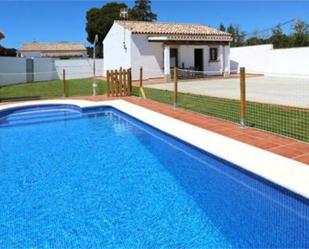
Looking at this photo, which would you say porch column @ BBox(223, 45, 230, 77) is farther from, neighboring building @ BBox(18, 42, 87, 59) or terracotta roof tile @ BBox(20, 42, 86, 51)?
Result: terracotta roof tile @ BBox(20, 42, 86, 51)

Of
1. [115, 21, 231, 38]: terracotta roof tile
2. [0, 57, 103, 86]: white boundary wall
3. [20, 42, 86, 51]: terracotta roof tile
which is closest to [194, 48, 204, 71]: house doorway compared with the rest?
[115, 21, 231, 38]: terracotta roof tile

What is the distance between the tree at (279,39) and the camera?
3538 centimetres

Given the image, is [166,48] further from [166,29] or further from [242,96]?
[242,96]

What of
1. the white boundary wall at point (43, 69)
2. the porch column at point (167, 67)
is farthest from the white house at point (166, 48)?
the white boundary wall at point (43, 69)

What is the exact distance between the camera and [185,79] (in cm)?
2628

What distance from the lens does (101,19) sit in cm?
5466

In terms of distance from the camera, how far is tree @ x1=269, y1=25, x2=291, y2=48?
35375 mm

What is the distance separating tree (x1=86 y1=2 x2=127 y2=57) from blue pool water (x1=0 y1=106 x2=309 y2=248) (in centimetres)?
4891

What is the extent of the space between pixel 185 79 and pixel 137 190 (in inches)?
849

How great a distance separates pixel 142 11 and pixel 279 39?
30.3m

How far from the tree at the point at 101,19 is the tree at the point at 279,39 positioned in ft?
84.8

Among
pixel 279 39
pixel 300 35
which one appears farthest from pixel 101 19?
pixel 300 35

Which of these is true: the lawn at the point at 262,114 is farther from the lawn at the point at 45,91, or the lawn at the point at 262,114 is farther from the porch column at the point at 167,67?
the porch column at the point at 167,67

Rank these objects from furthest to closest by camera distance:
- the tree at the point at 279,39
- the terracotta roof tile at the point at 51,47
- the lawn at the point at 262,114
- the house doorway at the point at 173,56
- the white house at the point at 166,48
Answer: the terracotta roof tile at the point at 51,47 → the tree at the point at 279,39 → the house doorway at the point at 173,56 → the white house at the point at 166,48 → the lawn at the point at 262,114
